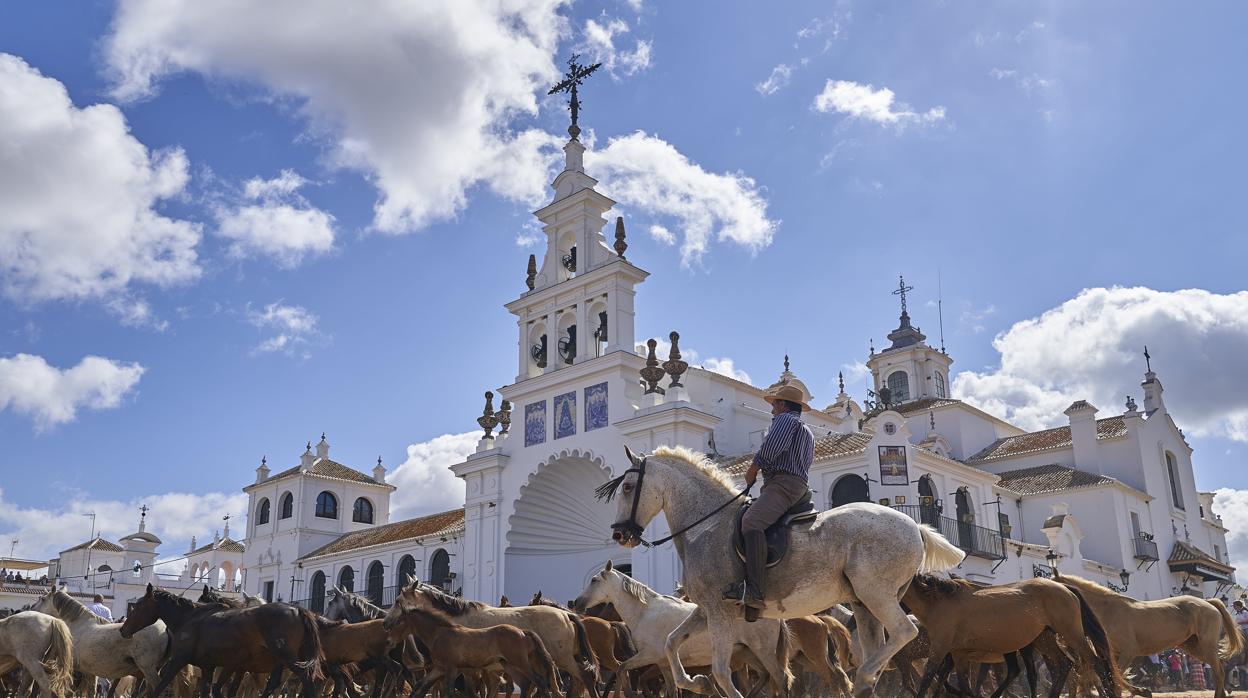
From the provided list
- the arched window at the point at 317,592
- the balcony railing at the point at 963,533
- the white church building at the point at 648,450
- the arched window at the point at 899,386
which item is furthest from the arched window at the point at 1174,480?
the arched window at the point at 317,592

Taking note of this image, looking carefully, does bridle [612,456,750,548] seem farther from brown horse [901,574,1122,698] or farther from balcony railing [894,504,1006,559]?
balcony railing [894,504,1006,559]

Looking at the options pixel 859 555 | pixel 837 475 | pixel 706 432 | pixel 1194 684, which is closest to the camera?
pixel 859 555

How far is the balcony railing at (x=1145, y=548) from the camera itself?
1485 inches

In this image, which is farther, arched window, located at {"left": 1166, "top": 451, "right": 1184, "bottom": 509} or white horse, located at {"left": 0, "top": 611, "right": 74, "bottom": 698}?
arched window, located at {"left": 1166, "top": 451, "right": 1184, "bottom": 509}

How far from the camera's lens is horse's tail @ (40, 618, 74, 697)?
13469 mm

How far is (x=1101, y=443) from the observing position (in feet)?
137

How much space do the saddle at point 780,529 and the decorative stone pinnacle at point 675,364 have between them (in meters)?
22.6

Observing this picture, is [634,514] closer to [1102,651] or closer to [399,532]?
[1102,651]

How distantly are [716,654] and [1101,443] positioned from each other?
125ft

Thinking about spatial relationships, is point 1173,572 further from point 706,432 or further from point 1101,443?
point 706,432


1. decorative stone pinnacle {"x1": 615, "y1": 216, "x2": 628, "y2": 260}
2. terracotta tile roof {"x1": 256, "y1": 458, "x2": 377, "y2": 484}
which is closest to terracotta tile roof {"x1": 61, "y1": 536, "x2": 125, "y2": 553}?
terracotta tile roof {"x1": 256, "y1": 458, "x2": 377, "y2": 484}

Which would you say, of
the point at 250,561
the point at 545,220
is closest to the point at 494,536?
the point at 545,220

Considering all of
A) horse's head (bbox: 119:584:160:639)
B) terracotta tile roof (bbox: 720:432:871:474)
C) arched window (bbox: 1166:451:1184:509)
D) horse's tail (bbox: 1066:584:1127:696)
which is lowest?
horse's tail (bbox: 1066:584:1127:696)

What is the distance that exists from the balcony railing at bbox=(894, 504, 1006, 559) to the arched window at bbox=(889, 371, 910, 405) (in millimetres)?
20313
